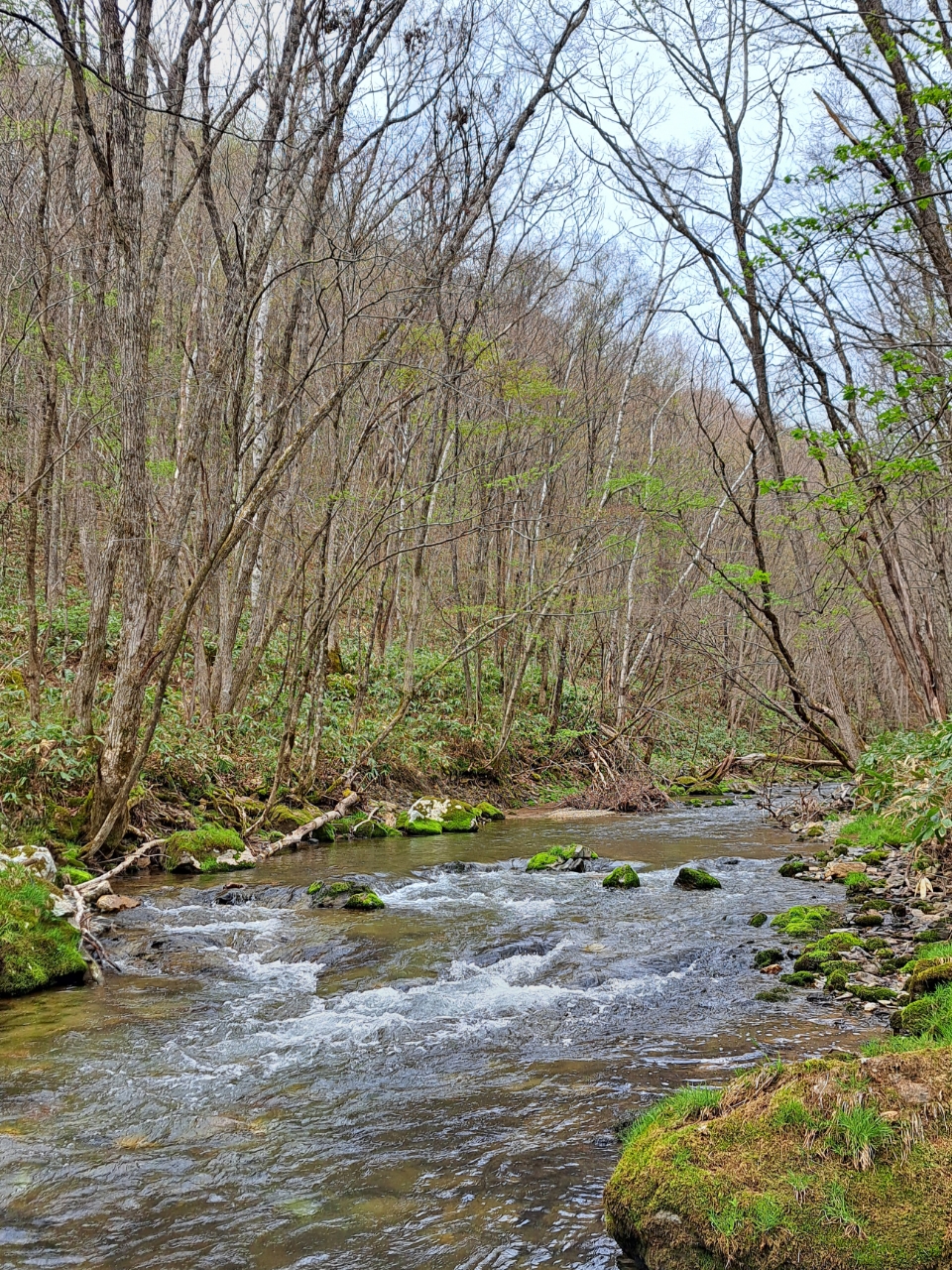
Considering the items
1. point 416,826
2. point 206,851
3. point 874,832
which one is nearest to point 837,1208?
point 874,832

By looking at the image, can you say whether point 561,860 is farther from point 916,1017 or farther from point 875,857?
point 916,1017

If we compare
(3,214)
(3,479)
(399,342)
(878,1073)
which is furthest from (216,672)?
(878,1073)

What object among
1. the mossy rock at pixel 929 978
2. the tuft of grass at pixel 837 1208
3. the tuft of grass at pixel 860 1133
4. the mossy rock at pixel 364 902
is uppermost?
the tuft of grass at pixel 860 1133

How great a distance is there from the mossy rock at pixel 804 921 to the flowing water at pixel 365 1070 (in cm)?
28

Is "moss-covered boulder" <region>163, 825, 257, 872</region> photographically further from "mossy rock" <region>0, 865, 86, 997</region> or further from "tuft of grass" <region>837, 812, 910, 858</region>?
"tuft of grass" <region>837, 812, 910, 858</region>

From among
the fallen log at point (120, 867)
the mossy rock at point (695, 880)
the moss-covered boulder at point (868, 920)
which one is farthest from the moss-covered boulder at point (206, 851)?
the moss-covered boulder at point (868, 920)

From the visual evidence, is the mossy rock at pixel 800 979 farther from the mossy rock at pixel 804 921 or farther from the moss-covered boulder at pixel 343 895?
the moss-covered boulder at pixel 343 895

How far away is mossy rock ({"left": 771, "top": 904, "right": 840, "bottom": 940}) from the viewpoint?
7184mm

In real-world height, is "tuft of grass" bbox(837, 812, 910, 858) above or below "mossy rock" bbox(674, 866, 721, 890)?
above

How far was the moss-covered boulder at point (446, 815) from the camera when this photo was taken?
13.8 meters

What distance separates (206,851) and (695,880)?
592 centimetres

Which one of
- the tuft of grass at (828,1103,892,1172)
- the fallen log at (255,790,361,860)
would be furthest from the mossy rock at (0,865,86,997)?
the tuft of grass at (828,1103,892,1172)

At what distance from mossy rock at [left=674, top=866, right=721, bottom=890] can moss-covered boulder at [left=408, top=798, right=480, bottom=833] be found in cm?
496

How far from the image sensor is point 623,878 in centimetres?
955
